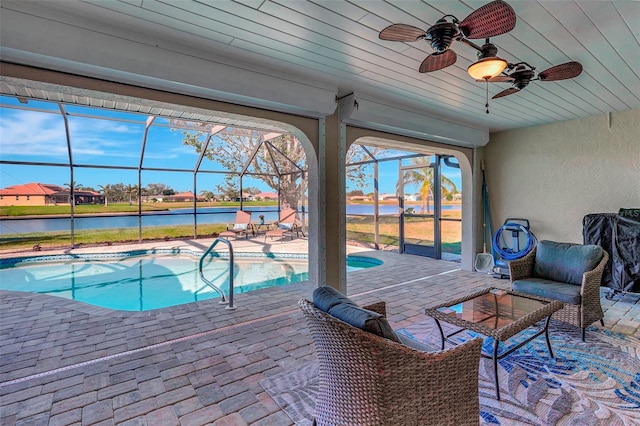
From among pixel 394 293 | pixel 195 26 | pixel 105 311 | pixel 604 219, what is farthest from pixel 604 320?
pixel 105 311

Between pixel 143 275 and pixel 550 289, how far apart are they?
7.19 meters

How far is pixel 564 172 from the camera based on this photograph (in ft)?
17.4

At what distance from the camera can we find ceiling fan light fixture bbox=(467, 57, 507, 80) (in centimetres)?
227

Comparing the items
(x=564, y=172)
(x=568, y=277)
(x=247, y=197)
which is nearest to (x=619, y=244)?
(x=564, y=172)

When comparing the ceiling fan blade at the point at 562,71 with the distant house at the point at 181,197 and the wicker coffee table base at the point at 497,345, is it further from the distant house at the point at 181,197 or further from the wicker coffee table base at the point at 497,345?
the distant house at the point at 181,197

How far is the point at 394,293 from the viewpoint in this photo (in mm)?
4582

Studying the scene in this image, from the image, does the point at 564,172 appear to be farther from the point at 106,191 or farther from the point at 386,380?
the point at 106,191

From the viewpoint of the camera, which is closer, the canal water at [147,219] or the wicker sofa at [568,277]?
the wicker sofa at [568,277]

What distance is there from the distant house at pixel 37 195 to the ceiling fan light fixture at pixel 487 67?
1066 centimetres

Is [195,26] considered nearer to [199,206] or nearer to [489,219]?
[489,219]

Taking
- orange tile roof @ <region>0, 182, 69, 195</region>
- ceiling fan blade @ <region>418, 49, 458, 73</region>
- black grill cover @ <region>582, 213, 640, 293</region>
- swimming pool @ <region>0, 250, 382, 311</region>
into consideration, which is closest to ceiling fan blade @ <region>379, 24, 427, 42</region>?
A: ceiling fan blade @ <region>418, 49, 458, 73</region>

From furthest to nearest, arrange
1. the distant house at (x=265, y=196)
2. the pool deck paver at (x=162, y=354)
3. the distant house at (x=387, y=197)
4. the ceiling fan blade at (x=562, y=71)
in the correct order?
the distant house at (x=265, y=196), the distant house at (x=387, y=197), the ceiling fan blade at (x=562, y=71), the pool deck paver at (x=162, y=354)

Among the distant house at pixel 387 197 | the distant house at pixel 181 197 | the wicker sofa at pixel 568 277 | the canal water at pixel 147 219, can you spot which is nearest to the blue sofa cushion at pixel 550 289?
the wicker sofa at pixel 568 277

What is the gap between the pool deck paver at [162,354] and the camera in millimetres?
2045
